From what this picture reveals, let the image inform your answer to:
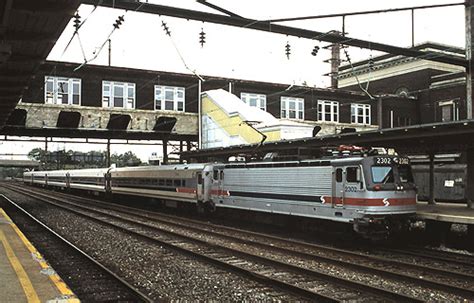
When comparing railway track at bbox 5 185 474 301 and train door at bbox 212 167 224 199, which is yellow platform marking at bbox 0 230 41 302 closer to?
railway track at bbox 5 185 474 301

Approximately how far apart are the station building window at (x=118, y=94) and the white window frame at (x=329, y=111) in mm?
18195

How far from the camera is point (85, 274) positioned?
11.2m

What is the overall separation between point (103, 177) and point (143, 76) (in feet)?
29.9

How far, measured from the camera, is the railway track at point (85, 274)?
9.21 m

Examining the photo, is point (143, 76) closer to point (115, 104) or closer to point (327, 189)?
point (115, 104)

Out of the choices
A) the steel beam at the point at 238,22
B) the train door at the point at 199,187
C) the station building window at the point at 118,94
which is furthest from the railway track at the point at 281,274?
the station building window at the point at 118,94

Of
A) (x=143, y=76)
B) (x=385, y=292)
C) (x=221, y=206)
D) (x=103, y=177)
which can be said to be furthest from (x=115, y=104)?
(x=385, y=292)

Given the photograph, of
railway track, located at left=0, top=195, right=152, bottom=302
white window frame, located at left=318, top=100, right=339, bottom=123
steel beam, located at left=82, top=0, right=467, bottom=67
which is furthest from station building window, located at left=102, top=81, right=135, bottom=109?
steel beam, located at left=82, top=0, right=467, bottom=67

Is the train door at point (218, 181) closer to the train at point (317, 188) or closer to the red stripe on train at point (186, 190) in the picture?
the train at point (317, 188)

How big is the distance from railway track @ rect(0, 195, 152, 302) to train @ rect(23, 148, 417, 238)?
25.0 feet

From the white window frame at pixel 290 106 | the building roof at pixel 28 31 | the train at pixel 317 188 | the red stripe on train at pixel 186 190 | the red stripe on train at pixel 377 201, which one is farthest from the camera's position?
the white window frame at pixel 290 106

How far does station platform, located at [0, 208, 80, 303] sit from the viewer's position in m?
7.28

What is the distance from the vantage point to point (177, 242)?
1612 cm

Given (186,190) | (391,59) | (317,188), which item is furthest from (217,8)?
(391,59)
